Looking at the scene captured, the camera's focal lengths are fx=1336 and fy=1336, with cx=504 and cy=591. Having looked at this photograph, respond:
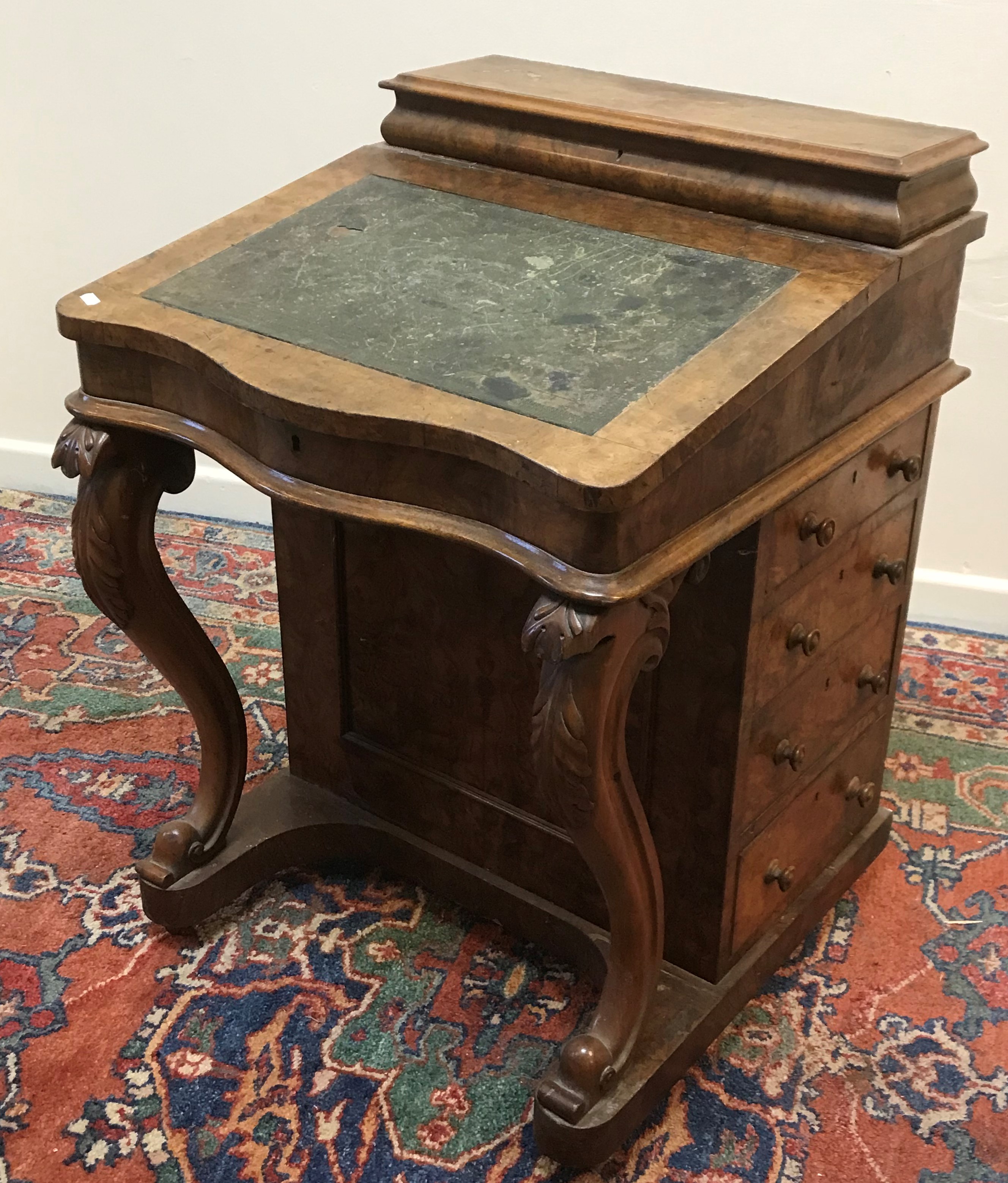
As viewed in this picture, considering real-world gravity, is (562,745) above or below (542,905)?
above

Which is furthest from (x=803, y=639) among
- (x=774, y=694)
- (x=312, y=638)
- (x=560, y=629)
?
(x=312, y=638)

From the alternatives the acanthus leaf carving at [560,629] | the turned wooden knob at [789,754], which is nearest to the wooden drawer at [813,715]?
the turned wooden knob at [789,754]

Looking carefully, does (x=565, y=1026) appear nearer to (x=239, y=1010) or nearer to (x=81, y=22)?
(x=239, y=1010)

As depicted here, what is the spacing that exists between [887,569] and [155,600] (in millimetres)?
1025

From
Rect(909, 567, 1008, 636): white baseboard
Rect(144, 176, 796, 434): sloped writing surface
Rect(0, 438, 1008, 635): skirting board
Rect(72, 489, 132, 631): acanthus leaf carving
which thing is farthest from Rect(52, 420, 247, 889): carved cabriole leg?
Rect(909, 567, 1008, 636): white baseboard

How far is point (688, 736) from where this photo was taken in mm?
1703

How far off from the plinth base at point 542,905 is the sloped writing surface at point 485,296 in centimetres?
86

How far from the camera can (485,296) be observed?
1555 mm

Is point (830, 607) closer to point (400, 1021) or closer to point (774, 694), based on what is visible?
point (774, 694)

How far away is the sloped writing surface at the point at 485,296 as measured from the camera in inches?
55.0

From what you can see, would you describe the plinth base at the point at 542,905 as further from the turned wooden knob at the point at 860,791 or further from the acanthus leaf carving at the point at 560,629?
the acanthus leaf carving at the point at 560,629

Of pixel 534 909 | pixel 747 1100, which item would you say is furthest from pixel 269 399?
pixel 747 1100

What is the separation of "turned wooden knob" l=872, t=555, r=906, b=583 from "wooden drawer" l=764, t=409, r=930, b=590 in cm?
9

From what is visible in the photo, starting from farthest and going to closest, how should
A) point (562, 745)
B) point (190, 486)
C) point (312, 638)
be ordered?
point (190, 486) → point (312, 638) → point (562, 745)
